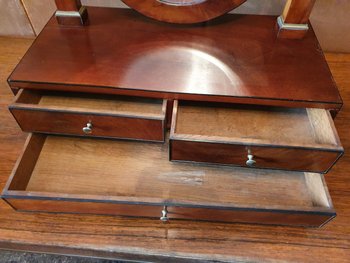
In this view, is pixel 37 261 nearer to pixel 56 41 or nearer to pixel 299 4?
pixel 56 41

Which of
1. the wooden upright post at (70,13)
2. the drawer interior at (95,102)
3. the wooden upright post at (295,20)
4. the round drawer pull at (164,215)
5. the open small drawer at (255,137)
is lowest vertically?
the round drawer pull at (164,215)

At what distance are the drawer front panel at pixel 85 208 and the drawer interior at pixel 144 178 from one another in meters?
0.03

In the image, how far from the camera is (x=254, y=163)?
2.02ft

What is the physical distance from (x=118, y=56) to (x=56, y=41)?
0.17 meters

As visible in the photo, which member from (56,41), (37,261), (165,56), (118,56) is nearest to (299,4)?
(165,56)

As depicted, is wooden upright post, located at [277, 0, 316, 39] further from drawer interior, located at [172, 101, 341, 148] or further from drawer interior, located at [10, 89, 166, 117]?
drawer interior, located at [10, 89, 166, 117]

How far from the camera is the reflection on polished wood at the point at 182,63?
61 centimetres

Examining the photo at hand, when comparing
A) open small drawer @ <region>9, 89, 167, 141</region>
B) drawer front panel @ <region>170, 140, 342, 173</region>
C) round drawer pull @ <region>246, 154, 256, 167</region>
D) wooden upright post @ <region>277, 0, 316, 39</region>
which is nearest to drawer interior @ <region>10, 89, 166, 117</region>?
→ open small drawer @ <region>9, 89, 167, 141</region>

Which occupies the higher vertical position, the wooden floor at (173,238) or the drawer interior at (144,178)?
the drawer interior at (144,178)

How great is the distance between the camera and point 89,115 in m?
0.62

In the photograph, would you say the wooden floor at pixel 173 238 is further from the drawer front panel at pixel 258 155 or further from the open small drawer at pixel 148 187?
the drawer front panel at pixel 258 155

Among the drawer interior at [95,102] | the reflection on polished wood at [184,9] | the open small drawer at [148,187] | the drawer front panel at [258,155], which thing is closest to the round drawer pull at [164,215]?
→ the open small drawer at [148,187]

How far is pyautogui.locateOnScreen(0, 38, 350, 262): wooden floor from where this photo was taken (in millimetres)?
628

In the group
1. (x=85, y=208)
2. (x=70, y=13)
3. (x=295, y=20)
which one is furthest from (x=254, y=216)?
(x=70, y=13)
